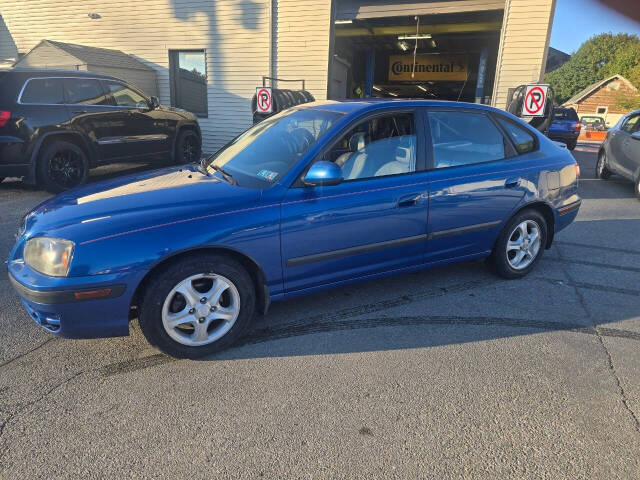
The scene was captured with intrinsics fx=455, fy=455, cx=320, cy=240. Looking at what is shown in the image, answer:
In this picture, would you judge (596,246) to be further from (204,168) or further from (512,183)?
(204,168)

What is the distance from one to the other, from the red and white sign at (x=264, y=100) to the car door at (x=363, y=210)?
5.61 m

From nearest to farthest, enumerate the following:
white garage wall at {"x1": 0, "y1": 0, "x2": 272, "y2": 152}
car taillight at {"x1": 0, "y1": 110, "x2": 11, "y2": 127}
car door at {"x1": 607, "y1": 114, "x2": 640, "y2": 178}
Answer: car taillight at {"x1": 0, "y1": 110, "x2": 11, "y2": 127} < car door at {"x1": 607, "y1": 114, "x2": 640, "y2": 178} < white garage wall at {"x1": 0, "y1": 0, "x2": 272, "y2": 152}

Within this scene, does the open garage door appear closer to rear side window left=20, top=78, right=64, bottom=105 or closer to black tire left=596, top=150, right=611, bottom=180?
black tire left=596, top=150, right=611, bottom=180

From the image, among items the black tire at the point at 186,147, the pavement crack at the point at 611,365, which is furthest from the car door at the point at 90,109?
the pavement crack at the point at 611,365

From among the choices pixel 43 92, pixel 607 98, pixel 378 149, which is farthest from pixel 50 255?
pixel 607 98

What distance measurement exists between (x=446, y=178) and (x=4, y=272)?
397 centimetres

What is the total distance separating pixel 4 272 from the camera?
411cm

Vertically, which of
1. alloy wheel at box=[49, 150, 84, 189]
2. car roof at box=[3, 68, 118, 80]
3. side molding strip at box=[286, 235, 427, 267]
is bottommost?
alloy wheel at box=[49, 150, 84, 189]

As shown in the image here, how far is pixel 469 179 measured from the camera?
12.1 ft

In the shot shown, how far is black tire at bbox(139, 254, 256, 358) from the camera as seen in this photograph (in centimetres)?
267

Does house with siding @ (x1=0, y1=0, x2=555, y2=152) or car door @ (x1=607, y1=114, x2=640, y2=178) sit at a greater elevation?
house with siding @ (x1=0, y1=0, x2=555, y2=152)

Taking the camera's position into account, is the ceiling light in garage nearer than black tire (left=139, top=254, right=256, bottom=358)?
No

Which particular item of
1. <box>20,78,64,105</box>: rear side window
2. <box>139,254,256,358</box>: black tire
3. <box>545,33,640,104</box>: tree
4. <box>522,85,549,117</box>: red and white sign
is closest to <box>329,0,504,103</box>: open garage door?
<box>522,85,549,117</box>: red and white sign

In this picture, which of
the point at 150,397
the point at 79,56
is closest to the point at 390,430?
the point at 150,397
